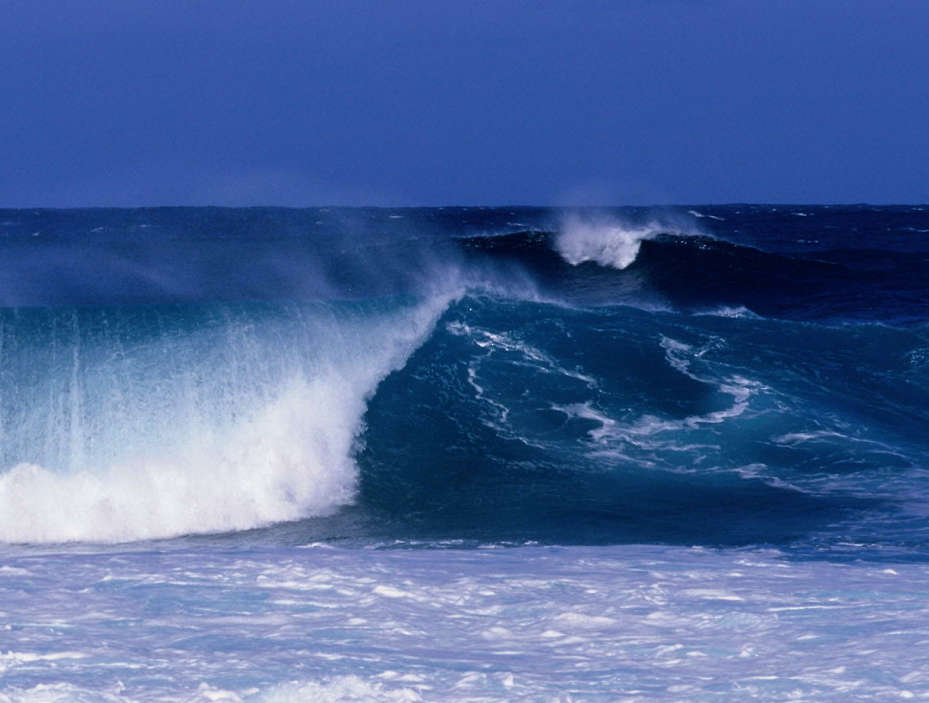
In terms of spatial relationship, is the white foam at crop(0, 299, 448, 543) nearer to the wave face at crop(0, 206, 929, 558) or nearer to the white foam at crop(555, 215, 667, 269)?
the wave face at crop(0, 206, 929, 558)

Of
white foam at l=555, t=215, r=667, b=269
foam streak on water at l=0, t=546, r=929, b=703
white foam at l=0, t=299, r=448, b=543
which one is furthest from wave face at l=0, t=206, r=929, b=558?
white foam at l=555, t=215, r=667, b=269

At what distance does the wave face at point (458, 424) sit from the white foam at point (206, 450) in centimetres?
2

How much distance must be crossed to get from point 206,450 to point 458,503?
2.22m

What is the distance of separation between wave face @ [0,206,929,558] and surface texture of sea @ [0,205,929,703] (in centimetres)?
3

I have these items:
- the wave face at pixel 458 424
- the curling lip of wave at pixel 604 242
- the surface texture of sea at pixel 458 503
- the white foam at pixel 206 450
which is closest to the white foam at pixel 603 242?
the curling lip of wave at pixel 604 242

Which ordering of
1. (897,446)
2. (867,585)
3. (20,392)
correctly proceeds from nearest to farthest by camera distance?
(867,585), (20,392), (897,446)

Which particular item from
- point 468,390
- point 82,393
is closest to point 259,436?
point 82,393

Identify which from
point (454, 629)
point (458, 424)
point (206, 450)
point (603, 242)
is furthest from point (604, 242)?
point (454, 629)

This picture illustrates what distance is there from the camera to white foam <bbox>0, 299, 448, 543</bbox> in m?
8.61

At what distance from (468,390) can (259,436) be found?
3032mm

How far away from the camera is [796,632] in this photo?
4777 mm

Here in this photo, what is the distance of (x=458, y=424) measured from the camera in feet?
37.9

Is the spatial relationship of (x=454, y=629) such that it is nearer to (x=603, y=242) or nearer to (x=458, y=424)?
(x=458, y=424)

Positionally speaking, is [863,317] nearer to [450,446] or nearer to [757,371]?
[757,371]
